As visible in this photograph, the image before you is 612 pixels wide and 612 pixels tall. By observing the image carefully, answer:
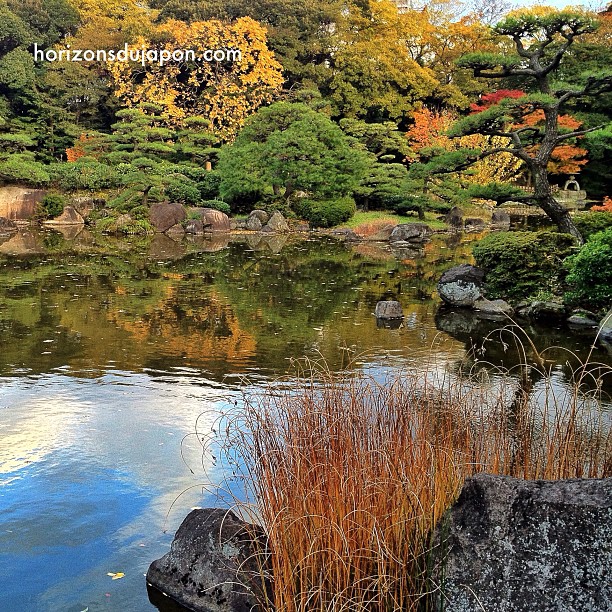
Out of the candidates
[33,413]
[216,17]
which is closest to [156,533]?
[33,413]

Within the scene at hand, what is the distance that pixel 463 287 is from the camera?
10367mm

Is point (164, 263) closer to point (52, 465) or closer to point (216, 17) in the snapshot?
point (52, 465)

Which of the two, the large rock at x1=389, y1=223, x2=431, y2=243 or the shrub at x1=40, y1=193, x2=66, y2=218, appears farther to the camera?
the shrub at x1=40, y1=193, x2=66, y2=218

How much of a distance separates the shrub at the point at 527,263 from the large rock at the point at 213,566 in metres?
7.46

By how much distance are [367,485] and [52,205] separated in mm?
22167

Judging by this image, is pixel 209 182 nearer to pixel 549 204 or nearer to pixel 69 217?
pixel 69 217

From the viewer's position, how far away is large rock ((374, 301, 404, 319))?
9383 millimetres

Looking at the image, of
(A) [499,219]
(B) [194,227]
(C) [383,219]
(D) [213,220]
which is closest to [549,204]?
(C) [383,219]

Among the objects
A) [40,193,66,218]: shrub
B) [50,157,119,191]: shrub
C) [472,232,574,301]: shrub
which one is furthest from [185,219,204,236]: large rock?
[472,232,574,301]: shrub

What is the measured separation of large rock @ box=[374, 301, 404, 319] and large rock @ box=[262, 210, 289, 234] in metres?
12.7

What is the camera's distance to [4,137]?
23.0 m

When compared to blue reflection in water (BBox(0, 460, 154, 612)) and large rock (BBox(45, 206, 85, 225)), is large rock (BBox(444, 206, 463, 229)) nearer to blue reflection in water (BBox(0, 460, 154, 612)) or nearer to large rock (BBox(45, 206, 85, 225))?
large rock (BBox(45, 206, 85, 225))

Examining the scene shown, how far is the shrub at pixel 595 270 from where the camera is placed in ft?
27.1

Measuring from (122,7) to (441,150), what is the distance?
2240 centimetres
